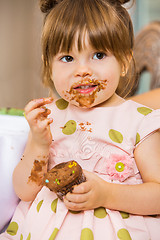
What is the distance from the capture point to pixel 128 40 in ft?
2.99

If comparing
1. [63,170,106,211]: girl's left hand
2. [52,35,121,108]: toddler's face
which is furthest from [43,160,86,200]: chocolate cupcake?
[52,35,121,108]: toddler's face

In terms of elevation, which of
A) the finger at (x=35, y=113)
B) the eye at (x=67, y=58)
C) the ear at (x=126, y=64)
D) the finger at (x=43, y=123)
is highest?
the eye at (x=67, y=58)

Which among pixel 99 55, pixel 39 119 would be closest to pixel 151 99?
pixel 99 55

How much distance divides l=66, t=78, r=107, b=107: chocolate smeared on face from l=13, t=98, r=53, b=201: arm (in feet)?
0.30

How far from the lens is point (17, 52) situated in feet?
9.84

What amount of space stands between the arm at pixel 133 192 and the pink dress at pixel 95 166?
24 millimetres

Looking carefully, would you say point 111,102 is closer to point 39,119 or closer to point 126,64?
point 126,64

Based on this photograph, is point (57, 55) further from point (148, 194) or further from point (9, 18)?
point (9, 18)

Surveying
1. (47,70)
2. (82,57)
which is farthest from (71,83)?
(47,70)

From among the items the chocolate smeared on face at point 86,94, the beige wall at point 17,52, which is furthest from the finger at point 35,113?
the beige wall at point 17,52

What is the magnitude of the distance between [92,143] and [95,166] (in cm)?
7

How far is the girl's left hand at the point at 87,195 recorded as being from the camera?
2.40 ft

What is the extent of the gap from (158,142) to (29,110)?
0.37 meters

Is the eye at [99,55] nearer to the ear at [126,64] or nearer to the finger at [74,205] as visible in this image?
the ear at [126,64]
